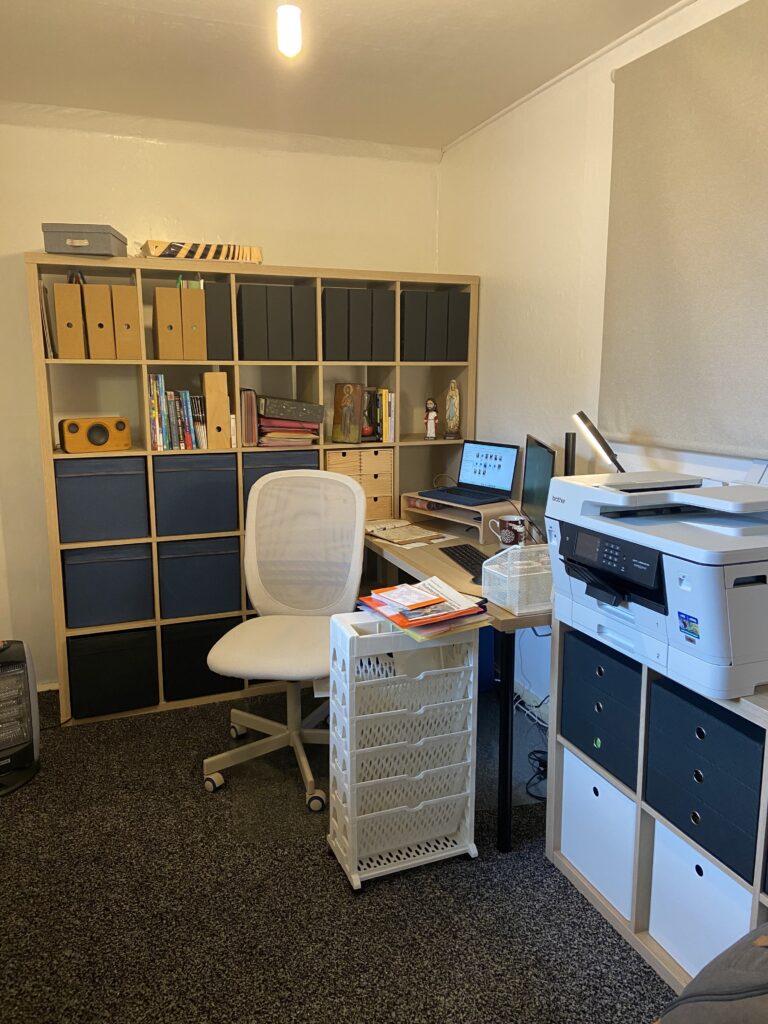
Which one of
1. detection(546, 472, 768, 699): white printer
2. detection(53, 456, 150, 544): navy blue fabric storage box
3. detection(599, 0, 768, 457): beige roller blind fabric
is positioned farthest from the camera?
detection(53, 456, 150, 544): navy blue fabric storage box

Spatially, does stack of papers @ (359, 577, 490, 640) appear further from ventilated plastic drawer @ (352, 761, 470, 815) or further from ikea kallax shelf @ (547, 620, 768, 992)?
ventilated plastic drawer @ (352, 761, 470, 815)

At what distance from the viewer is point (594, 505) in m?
1.87

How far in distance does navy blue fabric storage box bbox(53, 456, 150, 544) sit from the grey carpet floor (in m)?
1.00

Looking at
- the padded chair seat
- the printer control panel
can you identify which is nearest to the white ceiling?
the printer control panel

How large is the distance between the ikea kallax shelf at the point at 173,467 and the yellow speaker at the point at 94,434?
0.05 meters

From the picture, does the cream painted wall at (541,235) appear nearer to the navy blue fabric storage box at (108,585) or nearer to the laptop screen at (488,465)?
the laptop screen at (488,465)

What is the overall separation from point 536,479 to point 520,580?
77 cm

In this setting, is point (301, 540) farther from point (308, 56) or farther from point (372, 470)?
point (308, 56)

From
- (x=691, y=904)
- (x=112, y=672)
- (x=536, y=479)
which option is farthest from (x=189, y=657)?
(x=691, y=904)

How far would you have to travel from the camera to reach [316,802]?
2.52 m

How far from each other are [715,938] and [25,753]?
7.61 ft

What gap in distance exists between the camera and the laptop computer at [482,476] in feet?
10.7

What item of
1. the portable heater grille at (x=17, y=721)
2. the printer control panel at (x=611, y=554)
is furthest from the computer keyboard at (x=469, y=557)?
the portable heater grille at (x=17, y=721)

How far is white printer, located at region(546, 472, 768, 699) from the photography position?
1540 millimetres
